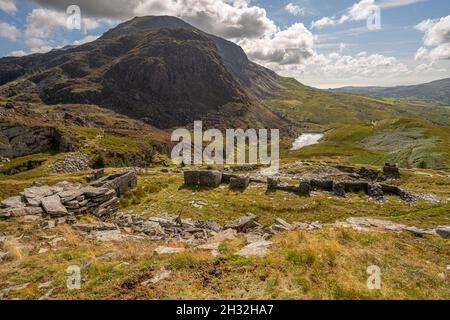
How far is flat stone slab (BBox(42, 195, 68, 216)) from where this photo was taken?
2058cm

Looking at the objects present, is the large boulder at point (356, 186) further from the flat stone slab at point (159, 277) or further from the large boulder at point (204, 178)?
the flat stone slab at point (159, 277)

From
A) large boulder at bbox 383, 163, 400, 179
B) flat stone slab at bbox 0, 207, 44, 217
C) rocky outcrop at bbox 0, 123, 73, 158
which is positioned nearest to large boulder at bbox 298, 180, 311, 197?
flat stone slab at bbox 0, 207, 44, 217

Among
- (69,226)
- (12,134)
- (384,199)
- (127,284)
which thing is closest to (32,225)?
(69,226)

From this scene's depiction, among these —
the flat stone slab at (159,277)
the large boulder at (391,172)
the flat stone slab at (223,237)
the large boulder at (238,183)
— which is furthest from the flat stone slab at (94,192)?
the large boulder at (391,172)

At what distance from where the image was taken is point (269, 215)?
2383cm

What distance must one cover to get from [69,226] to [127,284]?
1054 cm

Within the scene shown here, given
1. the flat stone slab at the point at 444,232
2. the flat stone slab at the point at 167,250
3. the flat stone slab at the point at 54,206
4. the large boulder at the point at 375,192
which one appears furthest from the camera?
the large boulder at the point at 375,192

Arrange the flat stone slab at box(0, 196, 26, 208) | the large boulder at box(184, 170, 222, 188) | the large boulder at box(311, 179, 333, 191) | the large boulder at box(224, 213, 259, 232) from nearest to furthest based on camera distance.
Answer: the large boulder at box(224, 213, 259, 232), the flat stone slab at box(0, 196, 26, 208), the large boulder at box(184, 170, 222, 188), the large boulder at box(311, 179, 333, 191)

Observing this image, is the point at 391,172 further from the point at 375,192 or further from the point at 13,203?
the point at 13,203

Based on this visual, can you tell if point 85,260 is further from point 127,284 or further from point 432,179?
point 432,179

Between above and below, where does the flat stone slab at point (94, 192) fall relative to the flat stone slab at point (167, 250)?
above

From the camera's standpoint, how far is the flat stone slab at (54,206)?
20.6 metres

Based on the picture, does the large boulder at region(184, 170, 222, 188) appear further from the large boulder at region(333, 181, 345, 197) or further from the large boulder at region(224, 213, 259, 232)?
the large boulder at region(333, 181, 345, 197)

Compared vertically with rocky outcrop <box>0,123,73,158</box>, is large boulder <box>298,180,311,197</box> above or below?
below
